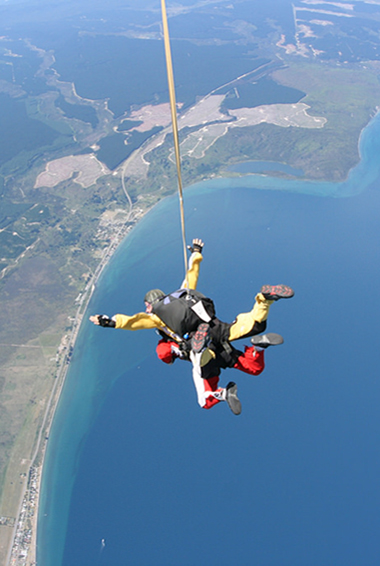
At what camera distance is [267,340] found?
5730 mm

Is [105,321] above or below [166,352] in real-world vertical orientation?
Result: below

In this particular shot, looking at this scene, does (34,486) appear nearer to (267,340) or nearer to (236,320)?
(236,320)

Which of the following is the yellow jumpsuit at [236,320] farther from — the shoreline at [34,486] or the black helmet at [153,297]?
the shoreline at [34,486]

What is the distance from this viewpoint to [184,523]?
70.0 feet

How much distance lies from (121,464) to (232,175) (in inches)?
1310

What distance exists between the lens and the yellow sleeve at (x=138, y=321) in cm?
571

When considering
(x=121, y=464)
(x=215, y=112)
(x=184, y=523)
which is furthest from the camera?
(x=215, y=112)

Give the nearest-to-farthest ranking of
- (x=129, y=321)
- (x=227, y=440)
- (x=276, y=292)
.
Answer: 1. (x=276, y=292)
2. (x=129, y=321)
3. (x=227, y=440)

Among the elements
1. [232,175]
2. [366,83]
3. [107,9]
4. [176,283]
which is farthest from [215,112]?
[107,9]

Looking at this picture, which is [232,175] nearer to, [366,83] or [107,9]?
[366,83]

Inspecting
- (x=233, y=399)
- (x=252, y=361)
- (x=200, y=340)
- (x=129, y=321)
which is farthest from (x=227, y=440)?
(x=200, y=340)

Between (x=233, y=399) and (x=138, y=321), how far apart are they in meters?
1.90

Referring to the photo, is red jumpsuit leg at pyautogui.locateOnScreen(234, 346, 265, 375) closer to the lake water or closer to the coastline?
the lake water

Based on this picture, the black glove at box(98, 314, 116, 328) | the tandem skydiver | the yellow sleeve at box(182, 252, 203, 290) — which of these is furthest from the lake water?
the black glove at box(98, 314, 116, 328)
